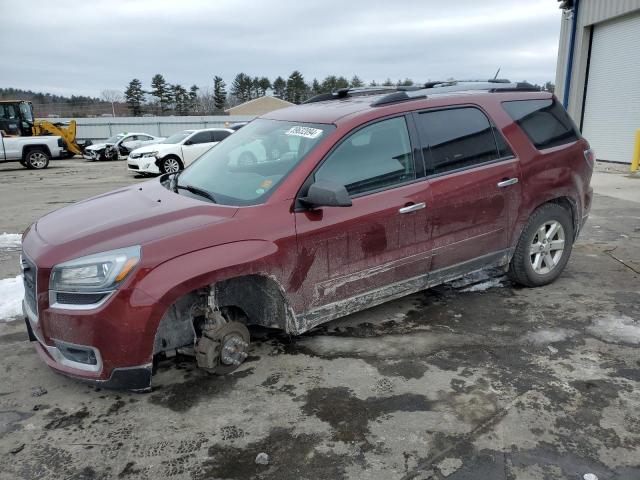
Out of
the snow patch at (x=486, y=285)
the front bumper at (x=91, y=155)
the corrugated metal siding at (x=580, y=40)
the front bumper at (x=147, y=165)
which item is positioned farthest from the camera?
the front bumper at (x=91, y=155)

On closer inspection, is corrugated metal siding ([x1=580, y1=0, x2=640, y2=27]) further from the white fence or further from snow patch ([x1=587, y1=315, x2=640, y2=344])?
the white fence

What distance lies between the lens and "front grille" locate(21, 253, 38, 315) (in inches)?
114

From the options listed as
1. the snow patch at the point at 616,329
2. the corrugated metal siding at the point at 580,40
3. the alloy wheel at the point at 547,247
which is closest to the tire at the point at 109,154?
the corrugated metal siding at the point at 580,40

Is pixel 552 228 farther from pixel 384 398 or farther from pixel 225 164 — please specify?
pixel 225 164

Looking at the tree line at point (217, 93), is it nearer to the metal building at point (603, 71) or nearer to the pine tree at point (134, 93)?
the pine tree at point (134, 93)

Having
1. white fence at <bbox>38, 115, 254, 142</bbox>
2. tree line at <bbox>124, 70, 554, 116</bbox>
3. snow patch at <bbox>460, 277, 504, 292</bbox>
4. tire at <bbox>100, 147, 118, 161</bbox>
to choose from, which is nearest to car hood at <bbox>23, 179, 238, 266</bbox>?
snow patch at <bbox>460, 277, 504, 292</bbox>

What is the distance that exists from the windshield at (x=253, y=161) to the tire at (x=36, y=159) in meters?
20.0

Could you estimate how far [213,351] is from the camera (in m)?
3.15

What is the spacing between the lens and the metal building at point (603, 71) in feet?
51.7

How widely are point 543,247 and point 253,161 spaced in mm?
2817

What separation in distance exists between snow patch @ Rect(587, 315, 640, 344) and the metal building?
47.6 ft

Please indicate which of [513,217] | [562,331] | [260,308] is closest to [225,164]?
[260,308]

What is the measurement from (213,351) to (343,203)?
126 centimetres

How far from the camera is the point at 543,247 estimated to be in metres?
4.62
